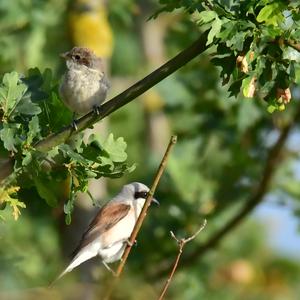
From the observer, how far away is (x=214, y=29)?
4812 millimetres

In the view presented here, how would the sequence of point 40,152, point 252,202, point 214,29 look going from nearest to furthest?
1. point 214,29
2. point 40,152
3. point 252,202

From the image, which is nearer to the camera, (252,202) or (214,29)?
(214,29)

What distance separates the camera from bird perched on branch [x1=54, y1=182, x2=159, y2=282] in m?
7.25

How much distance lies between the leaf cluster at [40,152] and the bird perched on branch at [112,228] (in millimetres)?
2009

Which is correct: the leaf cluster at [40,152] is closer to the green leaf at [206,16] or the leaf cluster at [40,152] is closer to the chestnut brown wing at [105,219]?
the green leaf at [206,16]

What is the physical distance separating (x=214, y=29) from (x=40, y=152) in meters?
0.91

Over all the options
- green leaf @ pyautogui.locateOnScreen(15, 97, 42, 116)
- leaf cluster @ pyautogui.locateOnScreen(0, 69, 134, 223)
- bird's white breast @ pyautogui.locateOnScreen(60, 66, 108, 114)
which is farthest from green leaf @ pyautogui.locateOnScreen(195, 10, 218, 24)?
bird's white breast @ pyautogui.locateOnScreen(60, 66, 108, 114)

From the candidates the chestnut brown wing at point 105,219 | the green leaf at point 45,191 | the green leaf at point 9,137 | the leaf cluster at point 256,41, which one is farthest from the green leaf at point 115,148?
the chestnut brown wing at point 105,219

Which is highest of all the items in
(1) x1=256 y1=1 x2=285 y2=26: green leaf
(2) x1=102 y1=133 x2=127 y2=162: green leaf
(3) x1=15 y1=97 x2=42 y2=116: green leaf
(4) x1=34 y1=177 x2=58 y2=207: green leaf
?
(1) x1=256 y1=1 x2=285 y2=26: green leaf

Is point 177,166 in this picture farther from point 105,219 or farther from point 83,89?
point 83,89

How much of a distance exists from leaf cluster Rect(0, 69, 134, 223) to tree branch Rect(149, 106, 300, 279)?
379cm

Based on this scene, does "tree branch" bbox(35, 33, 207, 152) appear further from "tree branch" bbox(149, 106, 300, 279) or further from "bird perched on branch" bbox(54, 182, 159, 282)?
"tree branch" bbox(149, 106, 300, 279)

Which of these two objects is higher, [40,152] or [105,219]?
[40,152]

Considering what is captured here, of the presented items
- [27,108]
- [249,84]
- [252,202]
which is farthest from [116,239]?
[249,84]
